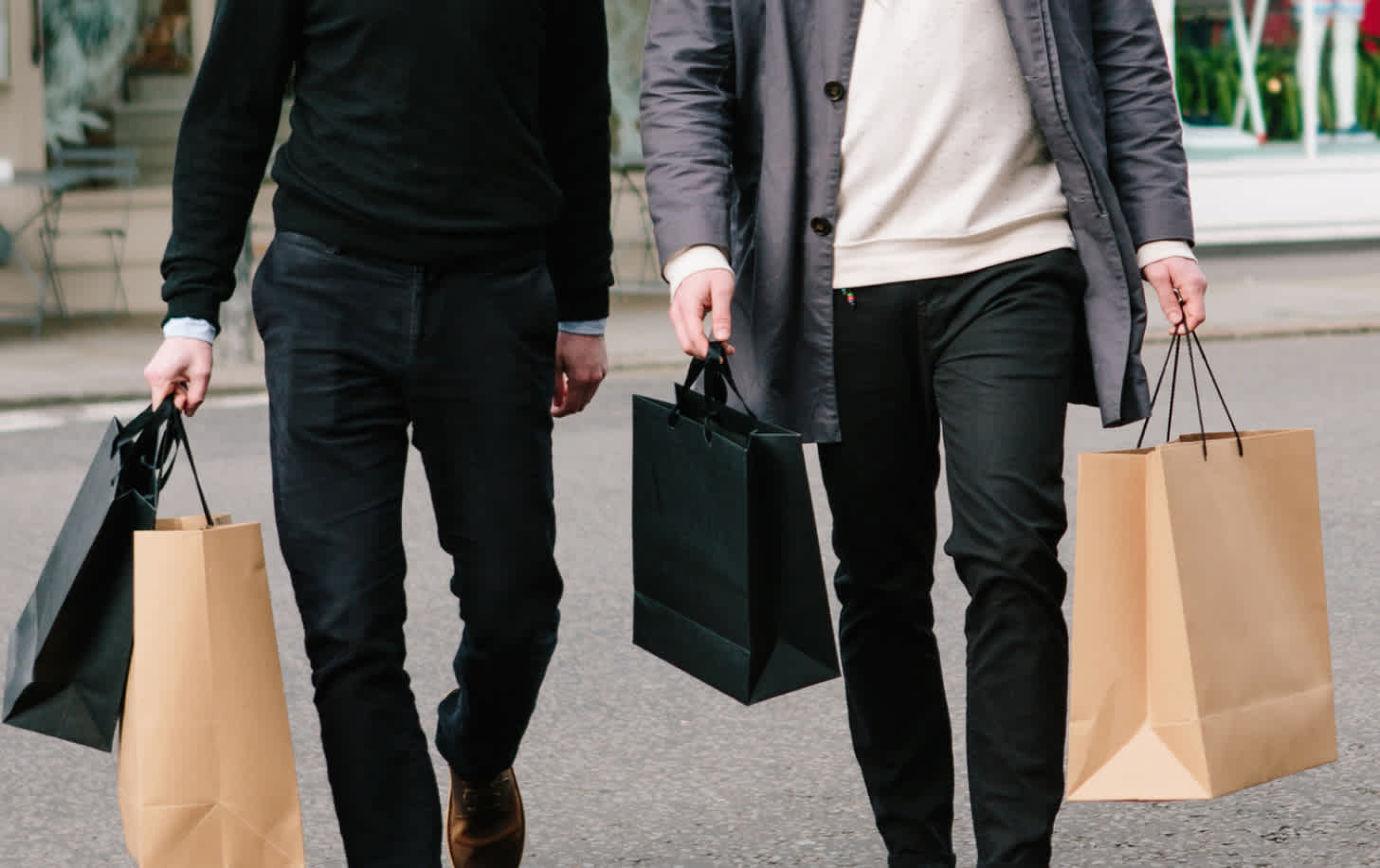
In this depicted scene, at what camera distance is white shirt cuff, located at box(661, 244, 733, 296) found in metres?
3.13

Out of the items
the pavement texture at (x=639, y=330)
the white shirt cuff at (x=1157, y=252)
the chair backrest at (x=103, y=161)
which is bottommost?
the pavement texture at (x=639, y=330)

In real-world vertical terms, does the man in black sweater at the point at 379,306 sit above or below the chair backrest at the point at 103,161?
above

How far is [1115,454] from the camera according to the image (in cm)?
302

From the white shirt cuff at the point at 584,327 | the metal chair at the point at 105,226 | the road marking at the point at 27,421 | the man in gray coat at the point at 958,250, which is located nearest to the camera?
the man in gray coat at the point at 958,250

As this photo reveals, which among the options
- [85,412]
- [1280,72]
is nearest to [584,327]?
[85,412]

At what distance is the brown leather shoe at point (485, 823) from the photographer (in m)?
3.48

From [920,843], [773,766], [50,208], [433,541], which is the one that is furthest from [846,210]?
[50,208]

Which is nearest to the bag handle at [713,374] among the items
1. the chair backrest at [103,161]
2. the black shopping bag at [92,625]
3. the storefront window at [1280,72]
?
the black shopping bag at [92,625]

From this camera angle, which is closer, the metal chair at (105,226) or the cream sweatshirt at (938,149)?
the cream sweatshirt at (938,149)

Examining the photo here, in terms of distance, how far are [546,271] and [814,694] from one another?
1977 mm

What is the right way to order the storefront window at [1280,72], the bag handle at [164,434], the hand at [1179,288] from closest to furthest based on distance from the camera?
1. the bag handle at [164,434]
2. the hand at [1179,288]
3. the storefront window at [1280,72]

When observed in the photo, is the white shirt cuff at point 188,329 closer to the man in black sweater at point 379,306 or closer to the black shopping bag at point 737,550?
the man in black sweater at point 379,306

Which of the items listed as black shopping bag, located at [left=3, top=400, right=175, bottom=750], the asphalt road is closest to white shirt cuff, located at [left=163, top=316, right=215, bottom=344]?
black shopping bag, located at [left=3, top=400, right=175, bottom=750]

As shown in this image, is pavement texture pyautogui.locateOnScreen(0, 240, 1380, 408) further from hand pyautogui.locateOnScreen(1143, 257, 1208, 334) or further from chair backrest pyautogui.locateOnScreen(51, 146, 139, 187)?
hand pyautogui.locateOnScreen(1143, 257, 1208, 334)
